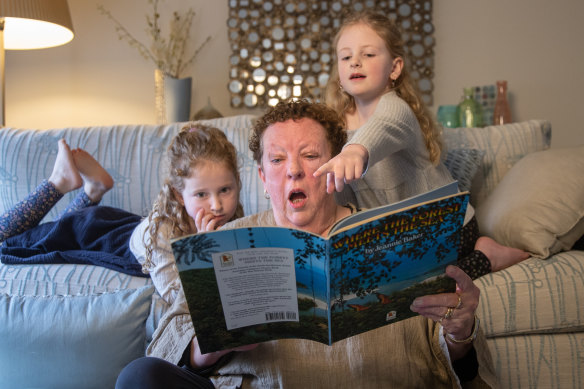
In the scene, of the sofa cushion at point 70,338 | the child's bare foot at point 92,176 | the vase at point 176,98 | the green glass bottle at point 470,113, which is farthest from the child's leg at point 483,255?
the vase at point 176,98

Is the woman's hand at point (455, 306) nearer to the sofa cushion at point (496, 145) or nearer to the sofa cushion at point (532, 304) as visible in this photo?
the sofa cushion at point (532, 304)

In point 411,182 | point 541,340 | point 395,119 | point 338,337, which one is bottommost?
point 541,340

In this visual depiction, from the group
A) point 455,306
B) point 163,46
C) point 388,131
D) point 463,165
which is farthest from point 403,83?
point 163,46

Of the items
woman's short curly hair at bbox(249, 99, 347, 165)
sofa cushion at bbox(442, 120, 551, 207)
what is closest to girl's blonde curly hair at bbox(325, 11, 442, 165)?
sofa cushion at bbox(442, 120, 551, 207)

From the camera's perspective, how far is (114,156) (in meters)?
2.47

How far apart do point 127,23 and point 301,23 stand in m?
1.13

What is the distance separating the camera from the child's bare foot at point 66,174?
7.14 feet

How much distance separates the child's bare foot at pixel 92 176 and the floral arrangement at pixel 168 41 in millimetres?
1216

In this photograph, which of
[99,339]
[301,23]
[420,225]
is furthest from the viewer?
[301,23]

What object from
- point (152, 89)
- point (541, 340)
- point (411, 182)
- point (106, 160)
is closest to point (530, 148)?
point (411, 182)

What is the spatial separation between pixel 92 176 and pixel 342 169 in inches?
61.2

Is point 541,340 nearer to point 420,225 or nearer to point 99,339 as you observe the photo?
point 420,225

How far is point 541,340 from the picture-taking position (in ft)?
5.02

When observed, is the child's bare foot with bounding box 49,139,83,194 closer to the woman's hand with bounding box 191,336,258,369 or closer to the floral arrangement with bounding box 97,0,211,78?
the floral arrangement with bounding box 97,0,211,78
